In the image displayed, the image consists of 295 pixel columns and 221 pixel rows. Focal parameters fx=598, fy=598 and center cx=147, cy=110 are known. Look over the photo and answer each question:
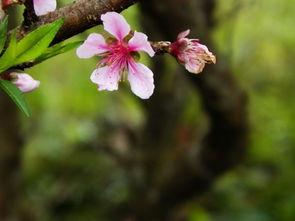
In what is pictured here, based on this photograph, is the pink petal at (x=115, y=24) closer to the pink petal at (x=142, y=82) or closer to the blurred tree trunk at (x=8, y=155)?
the pink petal at (x=142, y=82)

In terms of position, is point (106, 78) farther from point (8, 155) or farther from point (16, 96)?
point (8, 155)

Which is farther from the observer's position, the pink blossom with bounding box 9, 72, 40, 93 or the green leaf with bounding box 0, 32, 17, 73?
the pink blossom with bounding box 9, 72, 40, 93

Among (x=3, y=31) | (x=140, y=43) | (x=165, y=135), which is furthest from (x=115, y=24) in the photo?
(x=165, y=135)

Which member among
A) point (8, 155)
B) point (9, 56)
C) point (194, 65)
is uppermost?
point (9, 56)

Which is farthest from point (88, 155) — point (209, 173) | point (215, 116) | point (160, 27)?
point (160, 27)

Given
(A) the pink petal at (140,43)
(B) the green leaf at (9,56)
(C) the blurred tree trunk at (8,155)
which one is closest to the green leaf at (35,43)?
(B) the green leaf at (9,56)

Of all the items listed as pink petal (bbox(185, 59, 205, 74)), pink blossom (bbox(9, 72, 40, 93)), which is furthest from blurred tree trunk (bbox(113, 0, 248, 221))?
pink petal (bbox(185, 59, 205, 74))

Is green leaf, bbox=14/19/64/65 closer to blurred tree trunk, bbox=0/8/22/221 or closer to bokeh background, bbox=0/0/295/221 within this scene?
bokeh background, bbox=0/0/295/221
